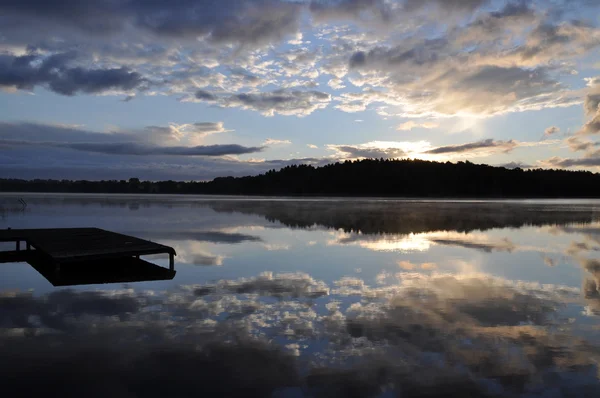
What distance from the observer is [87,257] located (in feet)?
45.4

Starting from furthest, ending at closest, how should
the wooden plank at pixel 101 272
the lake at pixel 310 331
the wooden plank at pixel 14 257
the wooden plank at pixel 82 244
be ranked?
the wooden plank at pixel 14 257
the wooden plank at pixel 82 244
the wooden plank at pixel 101 272
the lake at pixel 310 331

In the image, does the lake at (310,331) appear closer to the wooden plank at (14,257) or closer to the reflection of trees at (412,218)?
→ the wooden plank at (14,257)

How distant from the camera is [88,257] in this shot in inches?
546

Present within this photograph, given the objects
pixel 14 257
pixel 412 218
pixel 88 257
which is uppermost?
pixel 88 257

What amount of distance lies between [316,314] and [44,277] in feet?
30.0

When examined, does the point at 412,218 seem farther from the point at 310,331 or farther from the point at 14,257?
the point at 310,331

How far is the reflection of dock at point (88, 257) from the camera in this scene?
13685 millimetres

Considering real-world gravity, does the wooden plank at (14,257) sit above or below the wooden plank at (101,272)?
below

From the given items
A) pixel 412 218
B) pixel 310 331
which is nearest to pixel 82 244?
pixel 310 331

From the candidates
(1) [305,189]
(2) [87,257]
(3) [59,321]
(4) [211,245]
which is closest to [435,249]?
(4) [211,245]

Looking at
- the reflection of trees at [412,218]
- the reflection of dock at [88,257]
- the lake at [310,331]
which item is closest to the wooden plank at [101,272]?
the reflection of dock at [88,257]

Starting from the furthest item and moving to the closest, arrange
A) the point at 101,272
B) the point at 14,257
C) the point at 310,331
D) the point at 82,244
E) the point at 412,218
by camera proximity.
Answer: the point at 412,218
the point at 14,257
the point at 82,244
the point at 101,272
the point at 310,331

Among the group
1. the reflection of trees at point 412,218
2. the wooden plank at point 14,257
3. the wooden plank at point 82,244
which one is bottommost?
the wooden plank at point 14,257

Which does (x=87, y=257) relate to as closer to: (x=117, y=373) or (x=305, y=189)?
(x=117, y=373)
